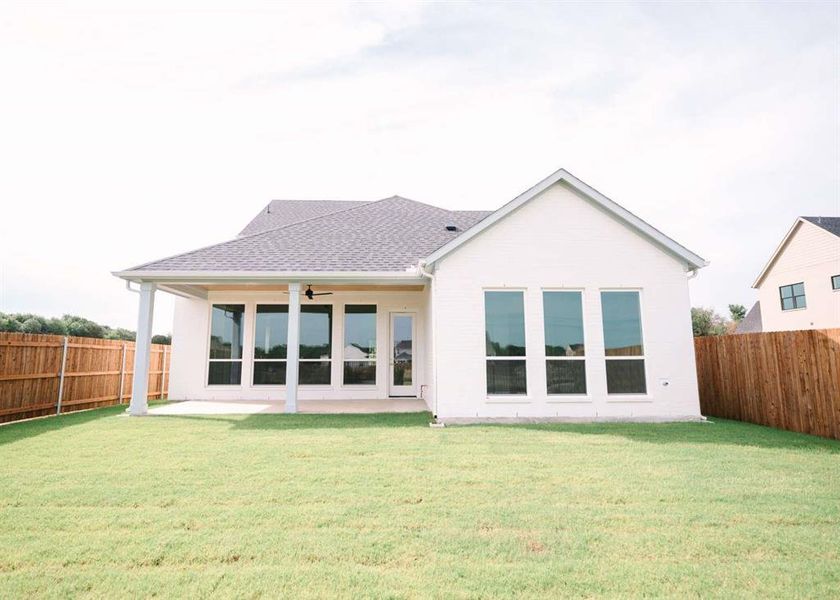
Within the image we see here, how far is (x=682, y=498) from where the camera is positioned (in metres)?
4.34

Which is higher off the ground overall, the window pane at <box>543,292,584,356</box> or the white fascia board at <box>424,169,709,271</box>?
the white fascia board at <box>424,169,709,271</box>

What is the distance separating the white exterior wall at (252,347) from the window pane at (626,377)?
17.1ft

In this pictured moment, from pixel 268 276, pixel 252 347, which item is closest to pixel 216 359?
pixel 252 347

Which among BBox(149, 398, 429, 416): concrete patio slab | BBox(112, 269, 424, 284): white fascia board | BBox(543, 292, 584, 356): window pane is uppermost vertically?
BBox(112, 269, 424, 284): white fascia board

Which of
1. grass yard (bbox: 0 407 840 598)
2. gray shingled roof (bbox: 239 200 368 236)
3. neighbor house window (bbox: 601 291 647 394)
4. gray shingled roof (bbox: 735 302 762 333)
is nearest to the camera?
grass yard (bbox: 0 407 840 598)

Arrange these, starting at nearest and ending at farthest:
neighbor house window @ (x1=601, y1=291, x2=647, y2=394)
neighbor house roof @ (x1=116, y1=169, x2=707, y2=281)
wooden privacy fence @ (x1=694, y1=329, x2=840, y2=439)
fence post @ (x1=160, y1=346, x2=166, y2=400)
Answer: wooden privacy fence @ (x1=694, y1=329, x2=840, y2=439) < neighbor house window @ (x1=601, y1=291, x2=647, y2=394) < neighbor house roof @ (x1=116, y1=169, x2=707, y2=281) < fence post @ (x1=160, y1=346, x2=166, y2=400)

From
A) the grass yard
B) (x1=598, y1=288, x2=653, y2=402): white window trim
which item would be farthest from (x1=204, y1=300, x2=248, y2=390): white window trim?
(x1=598, y1=288, x2=653, y2=402): white window trim

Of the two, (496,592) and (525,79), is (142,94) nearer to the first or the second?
(525,79)

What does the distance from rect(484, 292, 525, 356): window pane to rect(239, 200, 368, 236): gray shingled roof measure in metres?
8.91

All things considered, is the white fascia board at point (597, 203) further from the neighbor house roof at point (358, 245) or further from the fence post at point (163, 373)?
the fence post at point (163, 373)

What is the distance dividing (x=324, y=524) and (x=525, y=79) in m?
10.1

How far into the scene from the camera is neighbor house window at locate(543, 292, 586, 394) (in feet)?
30.5

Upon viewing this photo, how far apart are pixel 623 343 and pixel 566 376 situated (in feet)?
4.82

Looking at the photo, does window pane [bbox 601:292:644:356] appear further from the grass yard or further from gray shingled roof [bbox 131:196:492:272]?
gray shingled roof [bbox 131:196:492:272]
